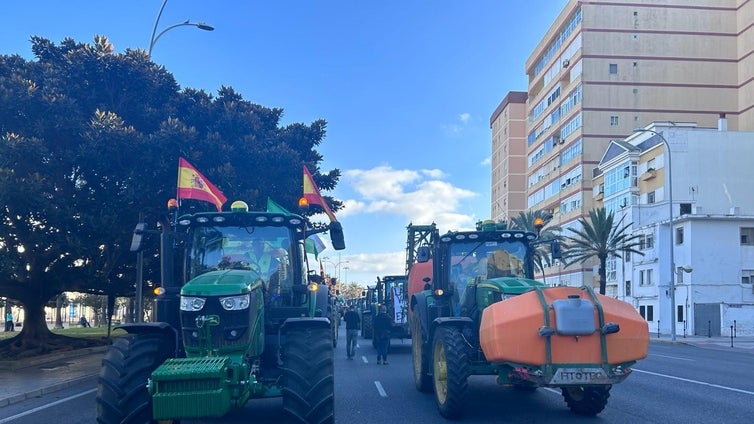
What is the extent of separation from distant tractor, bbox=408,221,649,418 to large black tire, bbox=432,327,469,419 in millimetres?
14

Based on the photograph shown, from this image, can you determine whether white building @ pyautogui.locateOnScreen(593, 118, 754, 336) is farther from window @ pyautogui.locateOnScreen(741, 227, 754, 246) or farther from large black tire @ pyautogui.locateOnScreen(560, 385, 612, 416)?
large black tire @ pyautogui.locateOnScreen(560, 385, 612, 416)

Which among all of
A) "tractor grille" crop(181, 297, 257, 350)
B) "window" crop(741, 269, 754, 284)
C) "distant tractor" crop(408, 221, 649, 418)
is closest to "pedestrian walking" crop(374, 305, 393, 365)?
"distant tractor" crop(408, 221, 649, 418)

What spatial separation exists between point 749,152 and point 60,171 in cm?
5264

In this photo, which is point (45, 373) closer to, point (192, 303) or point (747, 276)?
point (192, 303)

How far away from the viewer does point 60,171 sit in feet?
65.7

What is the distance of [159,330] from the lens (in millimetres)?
8734

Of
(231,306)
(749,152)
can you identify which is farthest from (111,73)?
(749,152)

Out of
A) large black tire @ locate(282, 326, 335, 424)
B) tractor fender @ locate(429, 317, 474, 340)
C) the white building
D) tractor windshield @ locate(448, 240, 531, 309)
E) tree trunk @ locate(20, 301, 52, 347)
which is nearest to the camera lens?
large black tire @ locate(282, 326, 335, 424)

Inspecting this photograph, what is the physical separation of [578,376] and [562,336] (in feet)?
1.69

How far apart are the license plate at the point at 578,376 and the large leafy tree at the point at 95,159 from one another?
13.7m

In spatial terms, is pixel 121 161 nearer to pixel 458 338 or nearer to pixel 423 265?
pixel 423 265

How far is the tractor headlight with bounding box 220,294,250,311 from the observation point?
826 centimetres

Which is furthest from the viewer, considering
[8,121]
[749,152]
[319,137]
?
[749,152]

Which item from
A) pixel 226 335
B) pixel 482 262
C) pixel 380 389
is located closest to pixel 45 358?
pixel 380 389
